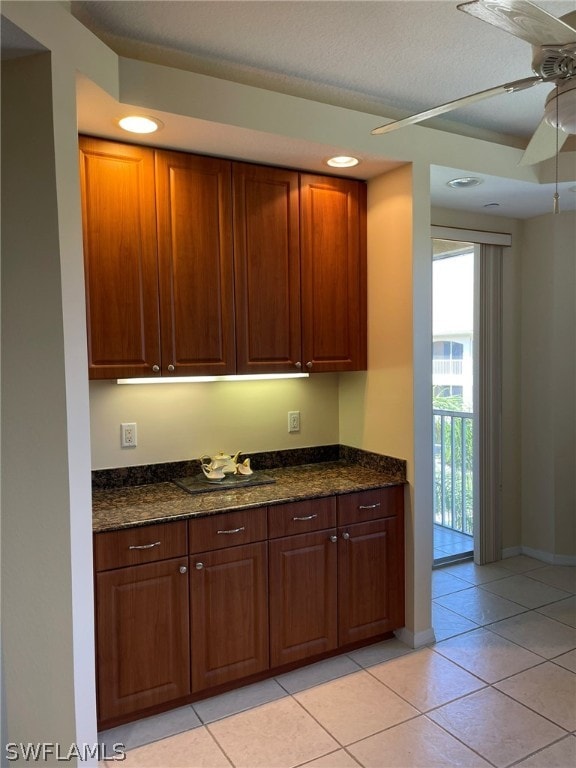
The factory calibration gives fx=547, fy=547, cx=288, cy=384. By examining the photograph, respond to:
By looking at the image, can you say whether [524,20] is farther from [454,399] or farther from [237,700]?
[454,399]

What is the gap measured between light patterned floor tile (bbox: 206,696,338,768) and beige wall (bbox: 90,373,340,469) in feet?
3.95

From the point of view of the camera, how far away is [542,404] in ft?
12.7

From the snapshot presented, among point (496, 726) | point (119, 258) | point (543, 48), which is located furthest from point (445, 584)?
point (543, 48)

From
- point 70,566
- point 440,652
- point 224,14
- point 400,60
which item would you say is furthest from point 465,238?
point 70,566

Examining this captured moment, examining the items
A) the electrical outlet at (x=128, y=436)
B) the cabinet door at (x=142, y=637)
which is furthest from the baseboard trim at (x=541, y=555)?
the electrical outlet at (x=128, y=436)

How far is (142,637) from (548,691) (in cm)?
178

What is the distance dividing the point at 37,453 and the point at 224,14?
1643 mm

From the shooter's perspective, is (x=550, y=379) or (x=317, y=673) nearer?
(x=317, y=673)

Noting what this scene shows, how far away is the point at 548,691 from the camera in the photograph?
2.41m

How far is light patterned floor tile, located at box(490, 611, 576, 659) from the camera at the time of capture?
277cm

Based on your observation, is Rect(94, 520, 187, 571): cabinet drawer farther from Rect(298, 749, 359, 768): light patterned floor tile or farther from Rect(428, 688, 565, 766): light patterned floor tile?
Rect(428, 688, 565, 766): light patterned floor tile

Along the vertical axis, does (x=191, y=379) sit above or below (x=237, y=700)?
above

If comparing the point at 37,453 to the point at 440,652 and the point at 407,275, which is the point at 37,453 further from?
the point at 440,652

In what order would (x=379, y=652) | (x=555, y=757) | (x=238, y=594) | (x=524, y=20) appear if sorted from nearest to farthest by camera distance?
(x=524, y=20)
(x=555, y=757)
(x=238, y=594)
(x=379, y=652)
